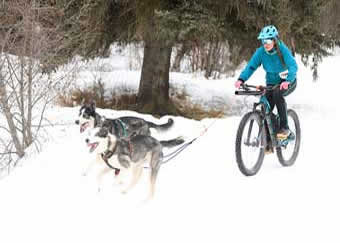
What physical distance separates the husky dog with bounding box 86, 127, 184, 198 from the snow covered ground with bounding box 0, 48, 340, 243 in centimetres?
36

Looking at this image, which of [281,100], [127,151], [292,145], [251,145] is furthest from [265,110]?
[127,151]

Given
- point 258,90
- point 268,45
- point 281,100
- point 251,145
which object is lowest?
point 251,145

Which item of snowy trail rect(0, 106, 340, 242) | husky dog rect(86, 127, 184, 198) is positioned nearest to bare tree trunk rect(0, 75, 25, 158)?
snowy trail rect(0, 106, 340, 242)

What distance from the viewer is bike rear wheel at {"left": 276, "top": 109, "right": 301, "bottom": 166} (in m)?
6.59

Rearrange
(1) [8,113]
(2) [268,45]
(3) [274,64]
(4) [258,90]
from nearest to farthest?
(2) [268,45] < (4) [258,90] < (3) [274,64] < (1) [8,113]

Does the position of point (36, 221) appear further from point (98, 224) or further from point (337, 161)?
point (337, 161)

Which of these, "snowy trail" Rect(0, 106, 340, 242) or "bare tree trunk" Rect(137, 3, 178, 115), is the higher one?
"bare tree trunk" Rect(137, 3, 178, 115)

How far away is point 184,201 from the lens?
516cm

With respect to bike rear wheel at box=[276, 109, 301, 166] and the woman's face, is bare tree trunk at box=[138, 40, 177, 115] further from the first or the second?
the woman's face

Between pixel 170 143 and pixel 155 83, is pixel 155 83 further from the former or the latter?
pixel 170 143

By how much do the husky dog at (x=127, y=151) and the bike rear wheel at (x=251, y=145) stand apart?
1317 millimetres

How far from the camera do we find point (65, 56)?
9383mm

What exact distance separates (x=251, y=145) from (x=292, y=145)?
45.6 inches

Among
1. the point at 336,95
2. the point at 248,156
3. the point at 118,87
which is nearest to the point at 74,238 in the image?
the point at 248,156
